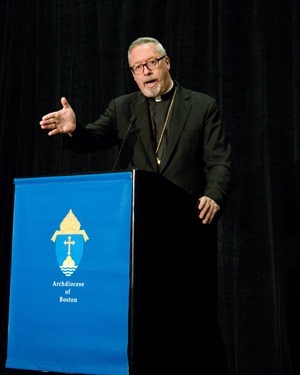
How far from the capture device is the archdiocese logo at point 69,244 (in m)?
1.81

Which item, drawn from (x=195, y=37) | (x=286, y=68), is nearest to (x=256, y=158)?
(x=286, y=68)

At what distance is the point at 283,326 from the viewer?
306 centimetres

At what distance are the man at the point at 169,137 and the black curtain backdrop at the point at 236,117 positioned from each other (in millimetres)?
661

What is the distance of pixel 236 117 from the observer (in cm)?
327

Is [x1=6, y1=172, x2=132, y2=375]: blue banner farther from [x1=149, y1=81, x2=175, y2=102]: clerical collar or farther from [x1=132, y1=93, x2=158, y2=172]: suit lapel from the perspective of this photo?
[x1=149, y1=81, x2=175, y2=102]: clerical collar

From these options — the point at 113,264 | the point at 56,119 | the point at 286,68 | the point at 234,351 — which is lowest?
the point at 234,351

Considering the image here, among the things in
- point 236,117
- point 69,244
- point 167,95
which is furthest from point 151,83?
point 69,244

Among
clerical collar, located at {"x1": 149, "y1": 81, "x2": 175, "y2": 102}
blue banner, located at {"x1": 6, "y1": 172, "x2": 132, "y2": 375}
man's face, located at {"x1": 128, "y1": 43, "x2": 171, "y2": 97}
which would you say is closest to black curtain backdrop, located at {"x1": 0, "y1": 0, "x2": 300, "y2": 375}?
clerical collar, located at {"x1": 149, "y1": 81, "x2": 175, "y2": 102}

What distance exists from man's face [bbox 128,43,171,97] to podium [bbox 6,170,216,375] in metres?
0.82

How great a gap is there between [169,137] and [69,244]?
0.88m

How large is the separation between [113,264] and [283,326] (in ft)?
5.27

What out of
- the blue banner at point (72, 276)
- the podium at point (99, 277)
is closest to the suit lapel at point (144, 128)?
the podium at point (99, 277)

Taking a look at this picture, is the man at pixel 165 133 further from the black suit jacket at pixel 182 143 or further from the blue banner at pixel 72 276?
the blue banner at pixel 72 276

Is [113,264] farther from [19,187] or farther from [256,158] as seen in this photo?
[256,158]
